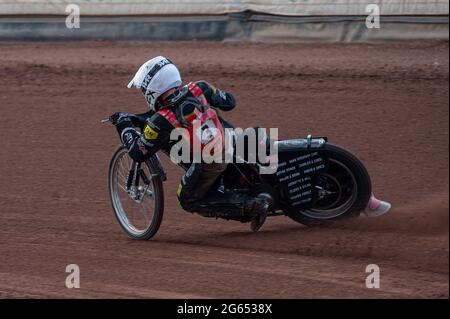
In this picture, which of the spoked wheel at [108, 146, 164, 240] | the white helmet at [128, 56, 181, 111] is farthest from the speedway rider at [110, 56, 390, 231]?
the spoked wheel at [108, 146, 164, 240]

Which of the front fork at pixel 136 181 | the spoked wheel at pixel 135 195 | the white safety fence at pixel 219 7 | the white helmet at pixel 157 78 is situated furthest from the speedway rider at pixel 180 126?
the white safety fence at pixel 219 7

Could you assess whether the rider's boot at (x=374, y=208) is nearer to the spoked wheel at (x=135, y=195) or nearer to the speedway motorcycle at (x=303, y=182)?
the speedway motorcycle at (x=303, y=182)

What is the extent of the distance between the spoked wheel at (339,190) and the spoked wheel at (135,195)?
1146 mm

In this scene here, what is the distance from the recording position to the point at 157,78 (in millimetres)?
6840

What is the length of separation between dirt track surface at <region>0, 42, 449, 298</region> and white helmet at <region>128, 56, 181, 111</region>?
52.6 inches

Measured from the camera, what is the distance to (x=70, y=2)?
13336 mm

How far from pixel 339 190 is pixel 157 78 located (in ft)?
5.64

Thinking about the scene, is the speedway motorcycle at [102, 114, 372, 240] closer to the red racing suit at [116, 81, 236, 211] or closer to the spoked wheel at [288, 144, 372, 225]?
the spoked wheel at [288, 144, 372, 225]

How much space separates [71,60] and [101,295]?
7.02 m

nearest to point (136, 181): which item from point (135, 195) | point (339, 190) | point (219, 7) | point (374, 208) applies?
point (135, 195)

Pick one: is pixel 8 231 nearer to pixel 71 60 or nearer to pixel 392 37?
pixel 71 60

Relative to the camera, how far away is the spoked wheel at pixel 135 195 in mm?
7219

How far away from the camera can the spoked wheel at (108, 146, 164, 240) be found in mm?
7219
